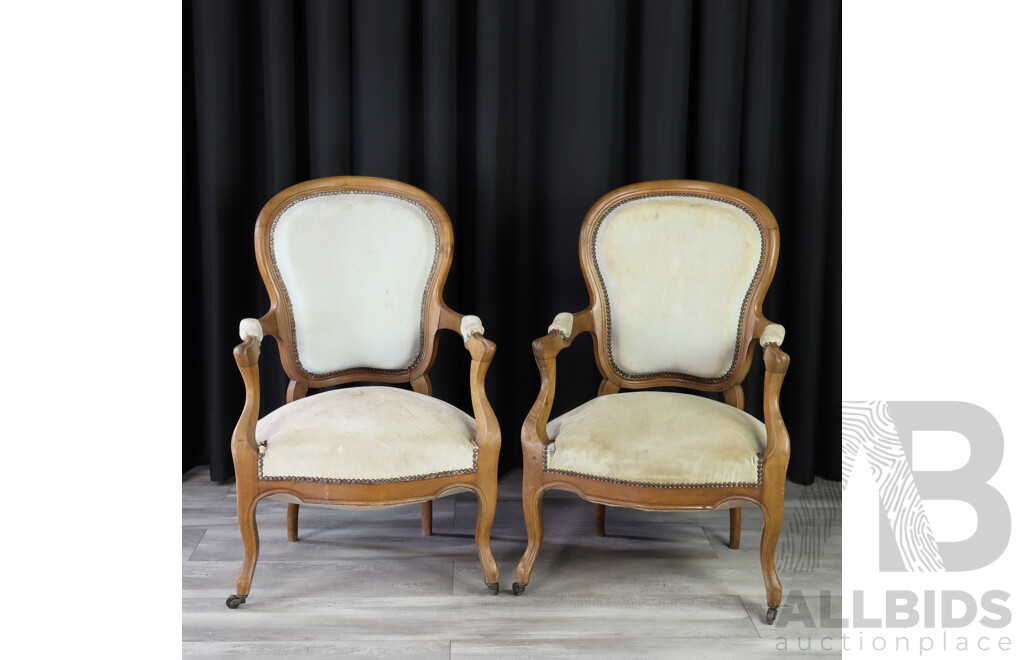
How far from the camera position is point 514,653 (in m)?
1.72

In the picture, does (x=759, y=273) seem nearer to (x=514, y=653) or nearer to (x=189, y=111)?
(x=514, y=653)

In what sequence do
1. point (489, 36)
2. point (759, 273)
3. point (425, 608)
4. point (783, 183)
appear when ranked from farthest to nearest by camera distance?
point (783, 183)
point (489, 36)
point (759, 273)
point (425, 608)

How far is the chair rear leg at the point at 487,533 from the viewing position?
1.93 meters

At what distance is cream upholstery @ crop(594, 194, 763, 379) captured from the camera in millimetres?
2160

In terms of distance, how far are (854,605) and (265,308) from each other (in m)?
2.07

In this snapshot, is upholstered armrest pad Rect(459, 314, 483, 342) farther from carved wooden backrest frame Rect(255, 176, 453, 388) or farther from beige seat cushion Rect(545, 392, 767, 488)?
beige seat cushion Rect(545, 392, 767, 488)

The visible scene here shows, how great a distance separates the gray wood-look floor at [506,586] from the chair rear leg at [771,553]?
46 mm

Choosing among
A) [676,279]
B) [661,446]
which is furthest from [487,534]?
[676,279]

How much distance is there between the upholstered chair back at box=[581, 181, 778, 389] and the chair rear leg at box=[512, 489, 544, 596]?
489 mm

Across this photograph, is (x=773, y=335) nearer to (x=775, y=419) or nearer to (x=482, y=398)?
(x=775, y=419)

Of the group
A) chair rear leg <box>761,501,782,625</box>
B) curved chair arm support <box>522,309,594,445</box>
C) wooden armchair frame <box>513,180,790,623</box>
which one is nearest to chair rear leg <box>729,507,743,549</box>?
wooden armchair frame <box>513,180,790,623</box>

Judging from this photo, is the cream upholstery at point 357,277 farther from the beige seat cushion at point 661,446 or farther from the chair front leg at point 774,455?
the chair front leg at point 774,455

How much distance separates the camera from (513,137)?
8.50ft

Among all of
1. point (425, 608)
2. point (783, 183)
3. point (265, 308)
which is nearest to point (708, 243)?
point (783, 183)
